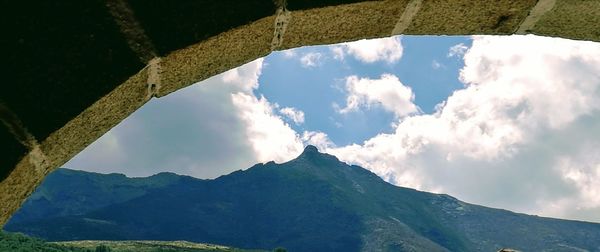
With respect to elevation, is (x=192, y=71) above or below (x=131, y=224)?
below

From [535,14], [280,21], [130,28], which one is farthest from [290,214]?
[130,28]

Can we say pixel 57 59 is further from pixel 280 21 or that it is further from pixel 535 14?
pixel 535 14

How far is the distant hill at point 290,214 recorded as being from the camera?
149375mm

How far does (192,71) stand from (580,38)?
1740 mm

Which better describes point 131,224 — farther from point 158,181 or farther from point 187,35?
point 187,35

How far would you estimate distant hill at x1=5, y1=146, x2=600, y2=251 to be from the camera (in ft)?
490

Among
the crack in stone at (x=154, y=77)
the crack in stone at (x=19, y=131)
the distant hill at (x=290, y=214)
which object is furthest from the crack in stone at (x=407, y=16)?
the distant hill at (x=290, y=214)

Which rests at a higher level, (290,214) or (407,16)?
(290,214)

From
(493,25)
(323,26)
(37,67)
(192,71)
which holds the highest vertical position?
(493,25)

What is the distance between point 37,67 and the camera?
1718 mm

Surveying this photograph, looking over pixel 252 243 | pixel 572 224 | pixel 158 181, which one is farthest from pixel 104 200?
pixel 572 224

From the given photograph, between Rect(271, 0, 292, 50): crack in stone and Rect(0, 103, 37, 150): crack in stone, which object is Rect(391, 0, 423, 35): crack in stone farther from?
Rect(0, 103, 37, 150): crack in stone

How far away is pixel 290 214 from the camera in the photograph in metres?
164

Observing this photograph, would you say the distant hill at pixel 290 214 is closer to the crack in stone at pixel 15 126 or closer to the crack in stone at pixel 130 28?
the crack in stone at pixel 130 28
